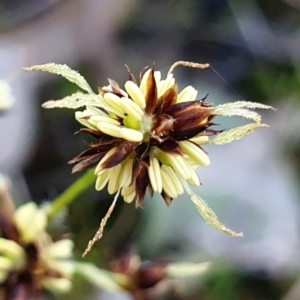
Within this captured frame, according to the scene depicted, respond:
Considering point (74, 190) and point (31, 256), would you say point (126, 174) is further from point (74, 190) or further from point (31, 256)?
point (31, 256)

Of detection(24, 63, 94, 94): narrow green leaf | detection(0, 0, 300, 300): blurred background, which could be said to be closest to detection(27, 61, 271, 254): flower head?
detection(24, 63, 94, 94): narrow green leaf

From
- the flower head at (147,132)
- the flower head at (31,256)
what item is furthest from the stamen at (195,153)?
the flower head at (31,256)

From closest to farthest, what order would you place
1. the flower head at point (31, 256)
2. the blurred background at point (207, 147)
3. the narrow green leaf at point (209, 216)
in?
the narrow green leaf at point (209, 216), the flower head at point (31, 256), the blurred background at point (207, 147)

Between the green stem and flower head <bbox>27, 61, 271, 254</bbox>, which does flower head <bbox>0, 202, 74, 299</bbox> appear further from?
flower head <bbox>27, 61, 271, 254</bbox>

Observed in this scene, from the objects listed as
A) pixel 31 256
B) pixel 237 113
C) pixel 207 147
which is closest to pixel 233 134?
pixel 237 113

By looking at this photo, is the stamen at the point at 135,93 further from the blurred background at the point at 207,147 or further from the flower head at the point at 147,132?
the blurred background at the point at 207,147

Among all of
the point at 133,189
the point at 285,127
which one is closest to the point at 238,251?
the point at 285,127
